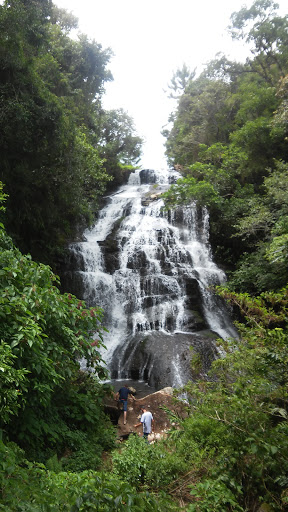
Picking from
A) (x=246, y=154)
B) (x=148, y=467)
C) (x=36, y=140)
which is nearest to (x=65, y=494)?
(x=148, y=467)

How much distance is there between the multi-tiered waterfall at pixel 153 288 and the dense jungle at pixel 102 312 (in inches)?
37.2

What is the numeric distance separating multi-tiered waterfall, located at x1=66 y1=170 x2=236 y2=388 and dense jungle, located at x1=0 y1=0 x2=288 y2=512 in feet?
3.10

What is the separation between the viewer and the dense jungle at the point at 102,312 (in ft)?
9.93

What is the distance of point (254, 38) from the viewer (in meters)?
19.8

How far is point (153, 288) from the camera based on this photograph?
14000mm

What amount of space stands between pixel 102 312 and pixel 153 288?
8.12 metres

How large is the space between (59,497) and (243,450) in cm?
200

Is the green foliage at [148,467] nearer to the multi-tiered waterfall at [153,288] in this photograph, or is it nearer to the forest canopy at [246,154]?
the multi-tiered waterfall at [153,288]

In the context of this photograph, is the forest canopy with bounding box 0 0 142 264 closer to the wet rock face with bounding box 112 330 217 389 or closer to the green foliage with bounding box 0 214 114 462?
the green foliage with bounding box 0 214 114 462

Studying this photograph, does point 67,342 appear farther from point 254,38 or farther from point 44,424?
point 254,38

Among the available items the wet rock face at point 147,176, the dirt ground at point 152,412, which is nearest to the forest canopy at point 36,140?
the dirt ground at point 152,412

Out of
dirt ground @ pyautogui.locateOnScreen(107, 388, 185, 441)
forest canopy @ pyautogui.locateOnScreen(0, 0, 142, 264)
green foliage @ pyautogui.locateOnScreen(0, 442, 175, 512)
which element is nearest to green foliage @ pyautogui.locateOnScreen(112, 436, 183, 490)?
green foliage @ pyautogui.locateOnScreen(0, 442, 175, 512)

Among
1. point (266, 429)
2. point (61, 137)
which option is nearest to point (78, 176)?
point (61, 137)

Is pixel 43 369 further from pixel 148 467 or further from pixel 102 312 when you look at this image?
pixel 102 312
